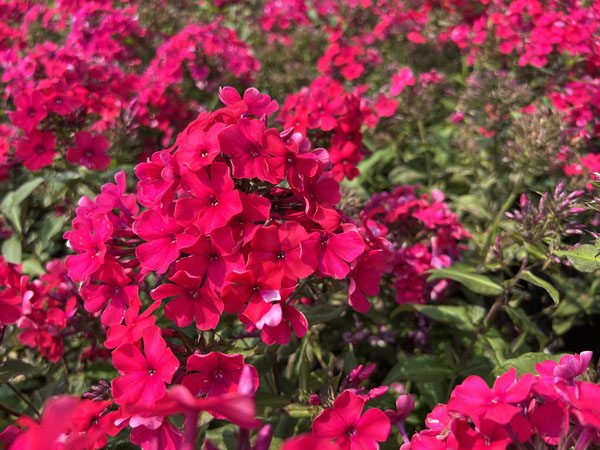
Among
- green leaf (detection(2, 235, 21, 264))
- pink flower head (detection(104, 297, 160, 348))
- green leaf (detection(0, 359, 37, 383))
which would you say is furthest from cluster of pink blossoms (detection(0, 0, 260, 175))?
pink flower head (detection(104, 297, 160, 348))

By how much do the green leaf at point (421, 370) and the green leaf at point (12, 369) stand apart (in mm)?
1463

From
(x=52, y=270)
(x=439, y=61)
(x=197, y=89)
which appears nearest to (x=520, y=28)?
(x=439, y=61)

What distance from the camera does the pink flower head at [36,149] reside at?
227 centimetres

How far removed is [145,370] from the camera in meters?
1.21

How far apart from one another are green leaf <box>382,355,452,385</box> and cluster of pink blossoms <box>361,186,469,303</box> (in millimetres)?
339

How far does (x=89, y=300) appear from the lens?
1.43 meters

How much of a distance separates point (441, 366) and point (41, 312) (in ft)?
5.74

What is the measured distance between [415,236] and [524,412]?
1362 mm

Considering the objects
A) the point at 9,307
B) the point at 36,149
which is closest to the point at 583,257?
the point at 9,307

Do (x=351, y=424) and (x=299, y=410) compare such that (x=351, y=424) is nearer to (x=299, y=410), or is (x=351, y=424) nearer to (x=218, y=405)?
(x=299, y=410)

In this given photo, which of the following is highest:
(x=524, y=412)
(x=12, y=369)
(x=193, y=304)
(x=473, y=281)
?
(x=193, y=304)

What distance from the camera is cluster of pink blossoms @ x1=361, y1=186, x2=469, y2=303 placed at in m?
2.22

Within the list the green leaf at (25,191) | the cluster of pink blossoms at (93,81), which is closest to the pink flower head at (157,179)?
the cluster of pink blossoms at (93,81)

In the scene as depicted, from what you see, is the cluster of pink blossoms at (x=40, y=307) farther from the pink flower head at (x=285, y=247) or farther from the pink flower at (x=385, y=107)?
the pink flower at (x=385, y=107)
